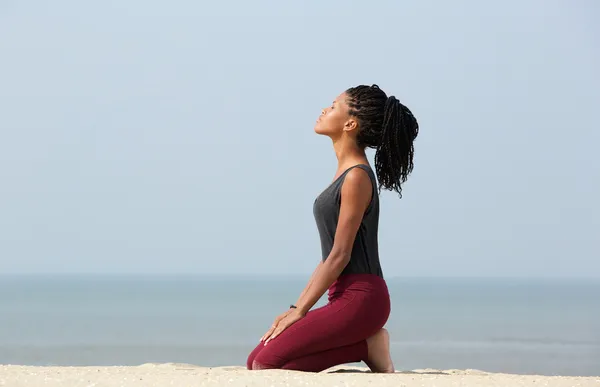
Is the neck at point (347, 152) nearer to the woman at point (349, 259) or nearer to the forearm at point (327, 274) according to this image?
the woman at point (349, 259)

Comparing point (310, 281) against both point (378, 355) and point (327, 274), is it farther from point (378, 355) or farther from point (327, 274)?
point (378, 355)

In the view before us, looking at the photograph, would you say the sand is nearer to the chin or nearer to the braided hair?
the braided hair

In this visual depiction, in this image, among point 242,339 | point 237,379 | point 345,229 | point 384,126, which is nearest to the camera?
point 237,379

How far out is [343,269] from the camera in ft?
16.2

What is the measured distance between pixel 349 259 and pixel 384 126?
72 centimetres

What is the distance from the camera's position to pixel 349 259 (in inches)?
194

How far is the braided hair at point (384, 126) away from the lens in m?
5.10

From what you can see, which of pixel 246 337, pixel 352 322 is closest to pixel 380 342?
pixel 352 322

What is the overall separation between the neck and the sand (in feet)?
3.64

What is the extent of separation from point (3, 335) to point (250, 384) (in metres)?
18.9

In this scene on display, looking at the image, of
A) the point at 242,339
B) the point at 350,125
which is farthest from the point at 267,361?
the point at 242,339

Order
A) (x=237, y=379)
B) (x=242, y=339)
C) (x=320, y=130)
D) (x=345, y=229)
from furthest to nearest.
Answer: (x=242, y=339) → (x=320, y=130) → (x=345, y=229) → (x=237, y=379)

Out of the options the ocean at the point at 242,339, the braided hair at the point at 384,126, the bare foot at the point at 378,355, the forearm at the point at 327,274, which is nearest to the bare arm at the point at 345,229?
the forearm at the point at 327,274

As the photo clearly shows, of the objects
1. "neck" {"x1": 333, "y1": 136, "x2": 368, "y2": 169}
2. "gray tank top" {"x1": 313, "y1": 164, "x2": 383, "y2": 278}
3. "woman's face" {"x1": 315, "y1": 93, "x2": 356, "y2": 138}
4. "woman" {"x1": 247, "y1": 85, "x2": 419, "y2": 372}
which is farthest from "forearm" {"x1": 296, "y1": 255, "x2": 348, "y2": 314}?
"woman's face" {"x1": 315, "y1": 93, "x2": 356, "y2": 138}
